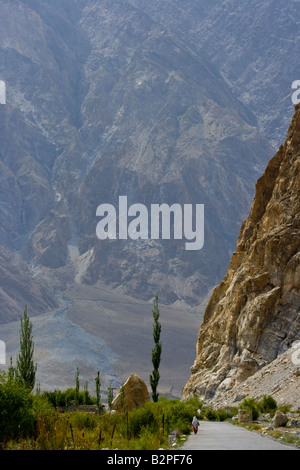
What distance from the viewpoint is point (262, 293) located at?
184 feet

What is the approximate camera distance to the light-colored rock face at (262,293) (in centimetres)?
5253

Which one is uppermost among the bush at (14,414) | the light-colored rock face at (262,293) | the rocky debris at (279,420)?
the light-colored rock face at (262,293)

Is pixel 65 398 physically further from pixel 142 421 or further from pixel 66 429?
pixel 66 429

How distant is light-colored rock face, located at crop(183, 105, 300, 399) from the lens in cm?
5253

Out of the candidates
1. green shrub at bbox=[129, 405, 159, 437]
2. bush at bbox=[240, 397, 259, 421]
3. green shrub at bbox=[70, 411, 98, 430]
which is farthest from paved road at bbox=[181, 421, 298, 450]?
bush at bbox=[240, 397, 259, 421]

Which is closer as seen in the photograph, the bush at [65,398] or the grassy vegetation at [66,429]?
the grassy vegetation at [66,429]

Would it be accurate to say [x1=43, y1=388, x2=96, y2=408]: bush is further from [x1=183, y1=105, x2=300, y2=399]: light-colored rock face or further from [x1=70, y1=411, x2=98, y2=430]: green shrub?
[x1=70, y1=411, x2=98, y2=430]: green shrub

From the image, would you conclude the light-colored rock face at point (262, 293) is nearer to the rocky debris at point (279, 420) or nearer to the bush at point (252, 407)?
the bush at point (252, 407)

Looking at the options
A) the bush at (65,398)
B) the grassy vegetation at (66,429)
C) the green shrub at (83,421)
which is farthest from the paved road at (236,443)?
the bush at (65,398)

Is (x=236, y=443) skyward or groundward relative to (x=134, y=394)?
groundward

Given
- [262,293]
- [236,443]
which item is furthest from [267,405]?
[262,293]
